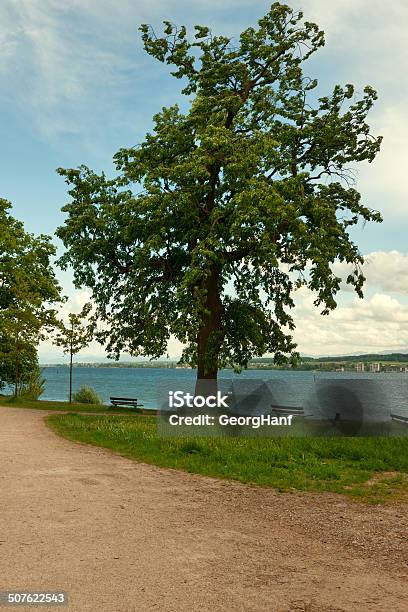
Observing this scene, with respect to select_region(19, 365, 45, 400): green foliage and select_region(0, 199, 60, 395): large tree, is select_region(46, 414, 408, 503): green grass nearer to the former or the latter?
select_region(0, 199, 60, 395): large tree

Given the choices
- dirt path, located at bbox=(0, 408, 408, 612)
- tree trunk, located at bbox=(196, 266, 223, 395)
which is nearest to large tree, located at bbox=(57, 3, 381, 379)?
tree trunk, located at bbox=(196, 266, 223, 395)

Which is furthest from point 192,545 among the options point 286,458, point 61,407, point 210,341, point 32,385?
point 32,385

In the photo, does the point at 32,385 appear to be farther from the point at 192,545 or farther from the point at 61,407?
the point at 192,545

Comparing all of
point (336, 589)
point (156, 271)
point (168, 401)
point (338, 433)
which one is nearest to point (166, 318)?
point (156, 271)

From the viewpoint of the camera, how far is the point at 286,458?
13.2 m

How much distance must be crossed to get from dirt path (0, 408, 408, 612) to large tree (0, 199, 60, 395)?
23.9 meters

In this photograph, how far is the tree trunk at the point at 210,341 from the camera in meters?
23.6

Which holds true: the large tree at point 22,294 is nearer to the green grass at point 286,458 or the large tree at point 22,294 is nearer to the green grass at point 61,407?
the green grass at point 61,407

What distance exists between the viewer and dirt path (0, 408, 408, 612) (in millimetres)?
5688

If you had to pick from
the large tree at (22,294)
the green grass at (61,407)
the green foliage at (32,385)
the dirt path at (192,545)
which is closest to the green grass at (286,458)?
the dirt path at (192,545)

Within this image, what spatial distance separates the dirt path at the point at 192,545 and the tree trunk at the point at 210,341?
39.0ft

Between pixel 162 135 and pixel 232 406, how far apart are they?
41.0ft

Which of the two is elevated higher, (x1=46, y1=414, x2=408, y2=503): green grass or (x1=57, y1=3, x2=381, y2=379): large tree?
(x1=57, y1=3, x2=381, y2=379): large tree

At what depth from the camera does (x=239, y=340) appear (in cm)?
2591
